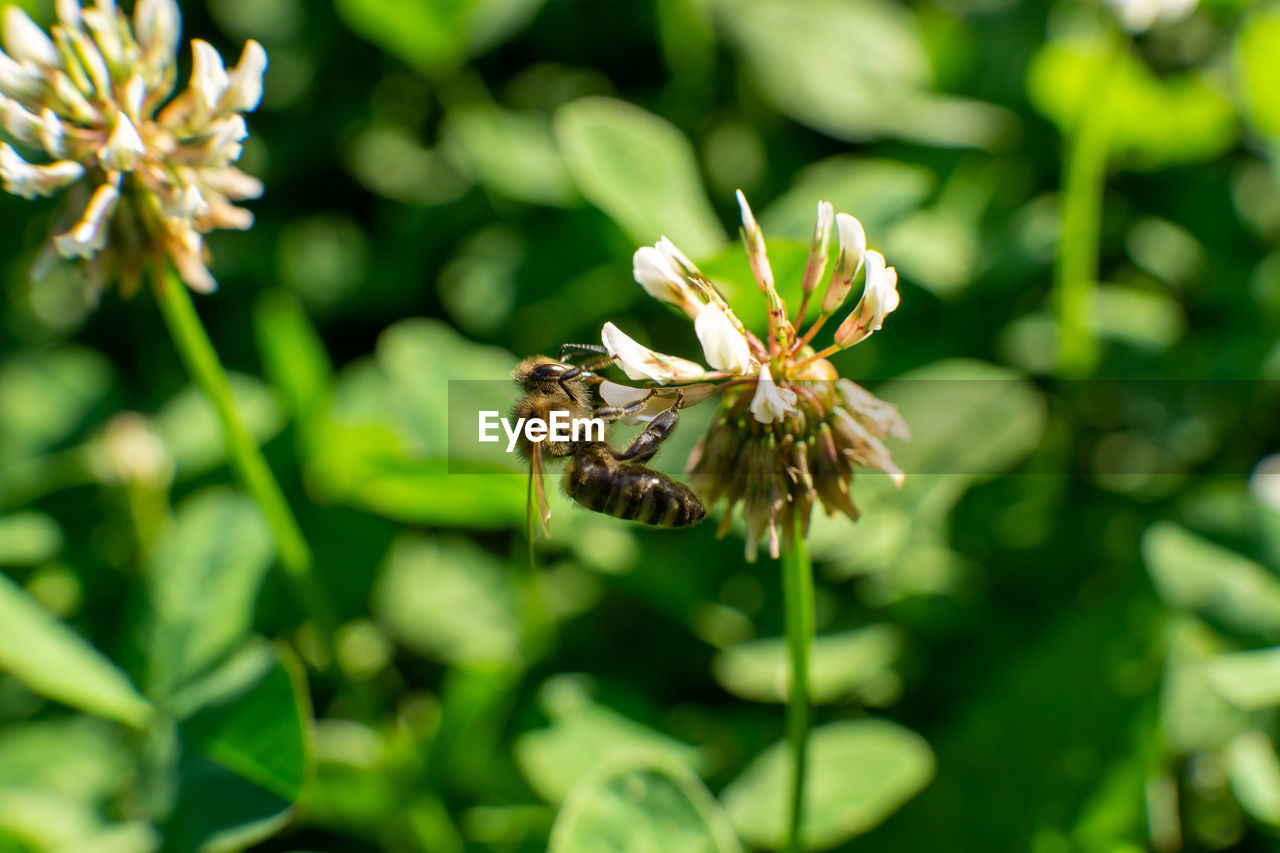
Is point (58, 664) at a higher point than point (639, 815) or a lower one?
higher

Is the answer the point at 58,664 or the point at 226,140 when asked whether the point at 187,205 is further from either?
the point at 58,664

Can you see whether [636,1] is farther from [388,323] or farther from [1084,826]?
[1084,826]

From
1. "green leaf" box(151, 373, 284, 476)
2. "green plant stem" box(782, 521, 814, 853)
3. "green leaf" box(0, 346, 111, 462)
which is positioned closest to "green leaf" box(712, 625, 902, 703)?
"green plant stem" box(782, 521, 814, 853)

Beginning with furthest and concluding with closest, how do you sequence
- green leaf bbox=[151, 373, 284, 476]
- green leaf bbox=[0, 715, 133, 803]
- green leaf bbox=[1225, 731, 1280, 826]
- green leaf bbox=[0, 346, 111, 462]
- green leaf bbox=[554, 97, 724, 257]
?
green leaf bbox=[0, 346, 111, 462] → green leaf bbox=[151, 373, 284, 476] → green leaf bbox=[0, 715, 133, 803] → green leaf bbox=[554, 97, 724, 257] → green leaf bbox=[1225, 731, 1280, 826]

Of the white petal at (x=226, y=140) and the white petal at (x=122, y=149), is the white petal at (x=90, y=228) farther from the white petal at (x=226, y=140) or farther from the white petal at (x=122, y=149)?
the white petal at (x=226, y=140)

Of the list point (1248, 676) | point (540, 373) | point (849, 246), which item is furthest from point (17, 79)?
point (1248, 676)

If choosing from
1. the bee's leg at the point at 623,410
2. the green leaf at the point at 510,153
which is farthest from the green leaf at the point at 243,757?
the green leaf at the point at 510,153

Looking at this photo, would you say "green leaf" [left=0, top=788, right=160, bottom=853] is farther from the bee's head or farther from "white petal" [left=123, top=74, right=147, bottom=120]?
"white petal" [left=123, top=74, right=147, bottom=120]
